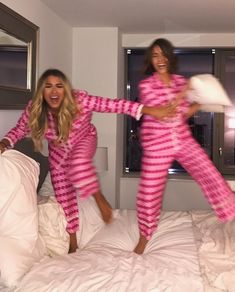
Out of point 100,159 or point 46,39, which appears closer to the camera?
point 46,39

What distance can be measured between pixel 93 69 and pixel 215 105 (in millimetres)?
2557

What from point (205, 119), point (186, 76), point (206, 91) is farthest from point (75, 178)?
point (186, 76)

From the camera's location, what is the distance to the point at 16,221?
208 cm

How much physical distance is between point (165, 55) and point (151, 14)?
1.90m

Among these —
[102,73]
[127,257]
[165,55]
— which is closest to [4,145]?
[127,257]

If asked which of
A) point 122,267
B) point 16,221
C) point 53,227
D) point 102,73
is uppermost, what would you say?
point 102,73

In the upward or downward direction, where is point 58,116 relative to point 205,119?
downward

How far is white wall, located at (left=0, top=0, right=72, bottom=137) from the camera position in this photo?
122 inches

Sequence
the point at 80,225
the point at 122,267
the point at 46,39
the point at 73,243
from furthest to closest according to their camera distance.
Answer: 1. the point at 46,39
2. the point at 80,225
3. the point at 73,243
4. the point at 122,267

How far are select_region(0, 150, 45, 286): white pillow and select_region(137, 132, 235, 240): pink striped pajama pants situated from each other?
63cm

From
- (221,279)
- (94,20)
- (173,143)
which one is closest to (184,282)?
(221,279)

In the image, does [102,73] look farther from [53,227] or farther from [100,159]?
[53,227]

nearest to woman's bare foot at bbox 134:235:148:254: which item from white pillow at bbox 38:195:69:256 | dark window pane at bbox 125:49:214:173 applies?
white pillow at bbox 38:195:69:256

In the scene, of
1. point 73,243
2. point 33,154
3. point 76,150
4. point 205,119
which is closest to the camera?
point 76,150
